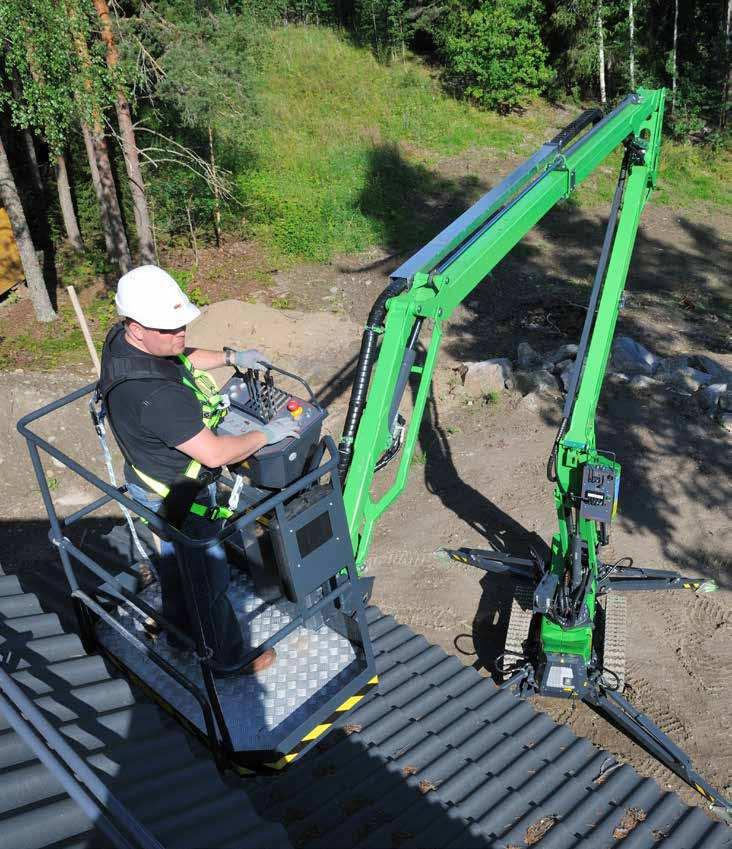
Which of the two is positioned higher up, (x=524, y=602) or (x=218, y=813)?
(x=218, y=813)

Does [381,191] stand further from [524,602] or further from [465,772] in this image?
[465,772]

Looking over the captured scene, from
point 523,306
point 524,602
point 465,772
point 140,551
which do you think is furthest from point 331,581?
point 523,306

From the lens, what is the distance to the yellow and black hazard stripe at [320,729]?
4.09 m

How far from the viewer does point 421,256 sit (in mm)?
5242

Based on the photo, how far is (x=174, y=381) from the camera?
13.2 feet

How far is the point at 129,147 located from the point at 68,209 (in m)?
3.60

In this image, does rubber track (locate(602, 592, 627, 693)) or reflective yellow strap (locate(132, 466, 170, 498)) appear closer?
reflective yellow strap (locate(132, 466, 170, 498))

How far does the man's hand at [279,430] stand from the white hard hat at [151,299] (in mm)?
777

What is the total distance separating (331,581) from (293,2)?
32.7 meters

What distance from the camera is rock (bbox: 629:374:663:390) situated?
43.7 ft

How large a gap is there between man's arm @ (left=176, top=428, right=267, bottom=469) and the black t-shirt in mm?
33

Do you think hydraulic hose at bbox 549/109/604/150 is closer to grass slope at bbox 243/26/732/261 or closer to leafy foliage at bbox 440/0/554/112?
grass slope at bbox 243/26/732/261

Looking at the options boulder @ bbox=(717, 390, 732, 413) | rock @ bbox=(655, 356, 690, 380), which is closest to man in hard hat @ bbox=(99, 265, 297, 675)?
boulder @ bbox=(717, 390, 732, 413)

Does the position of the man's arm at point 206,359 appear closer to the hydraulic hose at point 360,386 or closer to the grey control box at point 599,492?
the hydraulic hose at point 360,386
